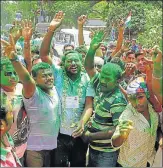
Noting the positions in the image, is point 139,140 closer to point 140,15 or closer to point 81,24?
point 81,24

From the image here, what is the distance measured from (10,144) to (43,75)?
3.89 ft

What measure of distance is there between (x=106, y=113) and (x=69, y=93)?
0.63 metres

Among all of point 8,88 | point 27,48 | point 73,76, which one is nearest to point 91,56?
point 73,76

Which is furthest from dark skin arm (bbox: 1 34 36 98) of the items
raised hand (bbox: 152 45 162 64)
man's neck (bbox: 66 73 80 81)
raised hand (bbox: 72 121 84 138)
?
raised hand (bbox: 152 45 162 64)

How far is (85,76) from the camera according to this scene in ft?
16.7

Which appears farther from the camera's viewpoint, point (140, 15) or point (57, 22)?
point (140, 15)

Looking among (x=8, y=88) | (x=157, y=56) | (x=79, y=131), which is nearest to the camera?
(x=157, y=56)

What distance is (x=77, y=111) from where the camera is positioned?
4.88 meters

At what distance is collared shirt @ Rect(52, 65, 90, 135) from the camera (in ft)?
16.0

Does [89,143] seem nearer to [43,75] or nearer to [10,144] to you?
[43,75]

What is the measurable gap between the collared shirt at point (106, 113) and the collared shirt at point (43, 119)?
337mm

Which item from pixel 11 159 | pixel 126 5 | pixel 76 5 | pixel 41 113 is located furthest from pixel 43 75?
pixel 76 5

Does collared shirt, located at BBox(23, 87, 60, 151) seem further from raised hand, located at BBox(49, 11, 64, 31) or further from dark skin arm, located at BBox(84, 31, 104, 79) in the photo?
raised hand, located at BBox(49, 11, 64, 31)

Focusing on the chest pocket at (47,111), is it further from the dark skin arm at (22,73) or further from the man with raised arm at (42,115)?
the dark skin arm at (22,73)
